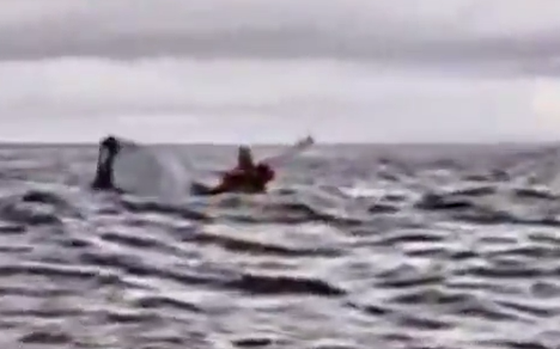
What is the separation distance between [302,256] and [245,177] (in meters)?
0.09

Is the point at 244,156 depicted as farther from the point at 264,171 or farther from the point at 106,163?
the point at 106,163

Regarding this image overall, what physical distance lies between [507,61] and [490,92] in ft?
0.10

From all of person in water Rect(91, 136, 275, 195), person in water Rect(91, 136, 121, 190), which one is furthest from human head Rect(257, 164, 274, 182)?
person in water Rect(91, 136, 121, 190)

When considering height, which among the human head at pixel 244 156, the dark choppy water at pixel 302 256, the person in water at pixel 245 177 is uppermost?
the human head at pixel 244 156

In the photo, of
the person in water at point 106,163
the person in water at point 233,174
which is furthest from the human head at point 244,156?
the person in water at point 106,163

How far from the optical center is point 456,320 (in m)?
0.82

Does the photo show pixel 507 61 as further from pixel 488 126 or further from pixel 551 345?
pixel 551 345

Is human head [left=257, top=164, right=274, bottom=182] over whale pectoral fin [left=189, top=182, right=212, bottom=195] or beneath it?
over

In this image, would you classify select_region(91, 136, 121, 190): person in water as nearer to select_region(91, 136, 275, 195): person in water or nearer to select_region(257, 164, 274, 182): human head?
select_region(91, 136, 275, 195): person in water

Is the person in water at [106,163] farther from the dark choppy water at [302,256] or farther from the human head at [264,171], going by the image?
the human head at [264,171]

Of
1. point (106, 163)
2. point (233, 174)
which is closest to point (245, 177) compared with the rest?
point (233, 174)

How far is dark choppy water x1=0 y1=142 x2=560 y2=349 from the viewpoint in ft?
2.67

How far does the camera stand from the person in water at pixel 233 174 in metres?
0.87

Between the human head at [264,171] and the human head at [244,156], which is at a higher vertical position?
the human head at [244,156]
